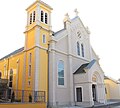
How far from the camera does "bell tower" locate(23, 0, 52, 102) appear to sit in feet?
73.9

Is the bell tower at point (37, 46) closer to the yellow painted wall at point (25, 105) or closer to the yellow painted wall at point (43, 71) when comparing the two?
the yellow painted wall at point (43, 71)

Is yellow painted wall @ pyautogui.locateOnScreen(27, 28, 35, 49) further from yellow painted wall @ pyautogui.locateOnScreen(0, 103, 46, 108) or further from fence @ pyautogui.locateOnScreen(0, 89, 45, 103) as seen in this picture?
yellow painted wall @ pyautogui.locateOnScreen(0, 103, 46, 108)

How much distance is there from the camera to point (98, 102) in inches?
1098

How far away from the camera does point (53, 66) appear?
2386cm

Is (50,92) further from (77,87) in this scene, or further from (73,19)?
(73,19)

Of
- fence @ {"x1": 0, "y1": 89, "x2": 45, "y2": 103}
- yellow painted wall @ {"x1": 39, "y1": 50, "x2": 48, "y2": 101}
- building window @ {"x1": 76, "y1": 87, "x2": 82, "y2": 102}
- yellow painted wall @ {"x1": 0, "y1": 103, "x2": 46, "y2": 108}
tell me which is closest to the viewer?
yellow painted wall @ {"x1": 0, "y1": 103, "x2": 46, "y2": 108}

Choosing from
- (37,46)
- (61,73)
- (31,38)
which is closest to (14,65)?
(31,38)

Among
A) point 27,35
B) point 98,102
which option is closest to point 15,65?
point 27,35

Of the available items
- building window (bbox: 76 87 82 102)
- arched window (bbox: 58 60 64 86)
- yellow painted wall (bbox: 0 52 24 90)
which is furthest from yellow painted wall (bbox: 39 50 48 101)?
building window (bbox: 76 87 82 102)

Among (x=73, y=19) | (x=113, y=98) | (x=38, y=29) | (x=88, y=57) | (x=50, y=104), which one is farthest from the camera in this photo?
(x=113, y=98)

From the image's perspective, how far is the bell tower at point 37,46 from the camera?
22516 mm

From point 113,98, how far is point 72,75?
48.9 feet

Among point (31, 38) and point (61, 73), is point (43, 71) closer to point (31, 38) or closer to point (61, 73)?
point (61, 73)

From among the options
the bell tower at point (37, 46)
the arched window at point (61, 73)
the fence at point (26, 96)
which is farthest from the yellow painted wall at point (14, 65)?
the arched window at point (61, 73)
